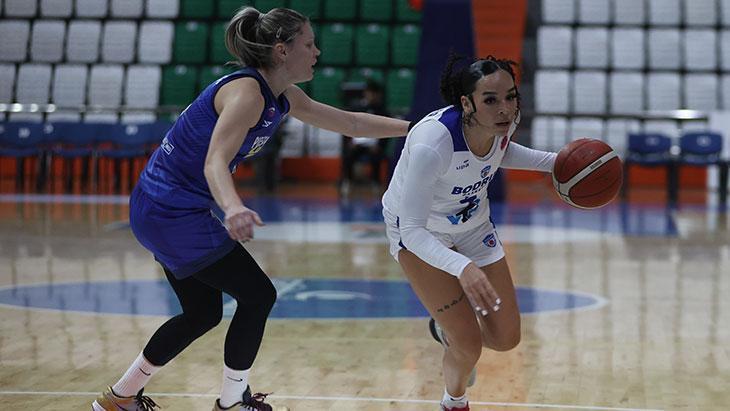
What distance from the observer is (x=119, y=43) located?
1969cm

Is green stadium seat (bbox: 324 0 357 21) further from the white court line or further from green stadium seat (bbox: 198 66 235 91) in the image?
the white court line

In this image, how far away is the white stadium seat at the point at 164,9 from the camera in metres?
19.9

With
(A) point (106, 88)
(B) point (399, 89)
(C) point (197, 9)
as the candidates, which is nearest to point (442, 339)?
(B) point (399, 89)

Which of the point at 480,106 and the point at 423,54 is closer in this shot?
the point at 480,106

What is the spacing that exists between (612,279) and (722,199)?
8.15 m

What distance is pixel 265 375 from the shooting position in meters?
5.41

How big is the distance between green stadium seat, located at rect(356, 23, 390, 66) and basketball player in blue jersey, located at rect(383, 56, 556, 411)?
1425 cm

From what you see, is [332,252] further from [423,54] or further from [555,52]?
[555,52]

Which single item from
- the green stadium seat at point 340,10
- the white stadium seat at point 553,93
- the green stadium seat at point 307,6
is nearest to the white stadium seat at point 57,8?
the green stadium seat at point 307,6

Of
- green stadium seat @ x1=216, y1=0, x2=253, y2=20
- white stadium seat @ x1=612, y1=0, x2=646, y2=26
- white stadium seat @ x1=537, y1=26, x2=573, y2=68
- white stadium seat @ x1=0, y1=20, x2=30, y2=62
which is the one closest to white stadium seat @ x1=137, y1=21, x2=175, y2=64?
green stadium seat @ x1=216, y1=0, x2=253, y2=20

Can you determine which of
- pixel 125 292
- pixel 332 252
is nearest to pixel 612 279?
pixel 332 252

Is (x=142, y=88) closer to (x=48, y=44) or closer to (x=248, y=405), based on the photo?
(x=48, y=44)

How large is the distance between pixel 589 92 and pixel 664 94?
1.23 metres

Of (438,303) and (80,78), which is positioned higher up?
(438,303)
